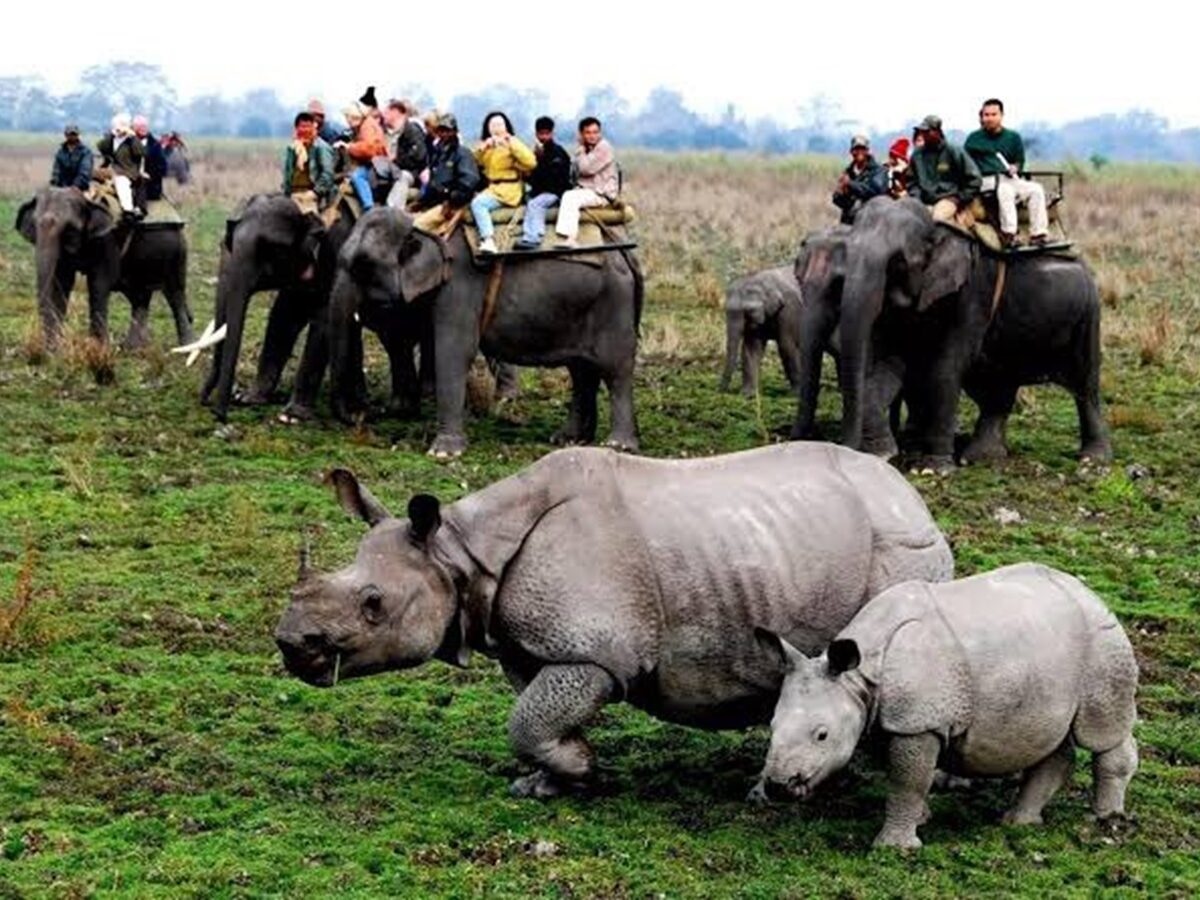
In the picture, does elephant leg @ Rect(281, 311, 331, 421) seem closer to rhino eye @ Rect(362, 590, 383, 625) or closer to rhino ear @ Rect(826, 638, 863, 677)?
rhino eye @ Rect(362, 590, 383, 625)

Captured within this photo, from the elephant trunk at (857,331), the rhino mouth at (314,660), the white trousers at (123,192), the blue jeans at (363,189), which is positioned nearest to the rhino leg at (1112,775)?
the rhino mouth at (314,660)

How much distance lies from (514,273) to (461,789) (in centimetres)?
825

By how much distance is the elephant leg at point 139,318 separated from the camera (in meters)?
21.6

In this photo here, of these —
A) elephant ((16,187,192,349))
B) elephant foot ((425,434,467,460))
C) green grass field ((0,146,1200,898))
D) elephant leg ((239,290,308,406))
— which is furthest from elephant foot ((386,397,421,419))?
elephant ((16,187,192,349))

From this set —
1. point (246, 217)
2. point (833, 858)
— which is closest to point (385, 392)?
point (246, 217)

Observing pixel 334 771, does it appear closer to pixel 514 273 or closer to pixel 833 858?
pixel 833 858

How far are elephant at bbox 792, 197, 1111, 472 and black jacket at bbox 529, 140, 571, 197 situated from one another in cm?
192

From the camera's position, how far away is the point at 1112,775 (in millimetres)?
8266

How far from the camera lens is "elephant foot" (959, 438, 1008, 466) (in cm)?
1619

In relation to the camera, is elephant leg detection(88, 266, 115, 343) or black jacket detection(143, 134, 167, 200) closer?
elephant leg detection(88, 266, 115, 343)

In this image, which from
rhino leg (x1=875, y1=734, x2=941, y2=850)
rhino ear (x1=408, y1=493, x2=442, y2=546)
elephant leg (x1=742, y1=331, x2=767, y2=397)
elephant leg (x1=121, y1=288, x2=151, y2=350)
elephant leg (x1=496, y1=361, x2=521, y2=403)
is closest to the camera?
rhino leg (x1=875, y1=734, x2=941, y2=850)

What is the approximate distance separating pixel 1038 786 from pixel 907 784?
73 cm

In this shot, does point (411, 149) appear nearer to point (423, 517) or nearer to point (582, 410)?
point (582, 410)

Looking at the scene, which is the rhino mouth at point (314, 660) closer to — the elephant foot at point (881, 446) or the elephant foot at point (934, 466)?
the elephant foot at point (881, 446)
